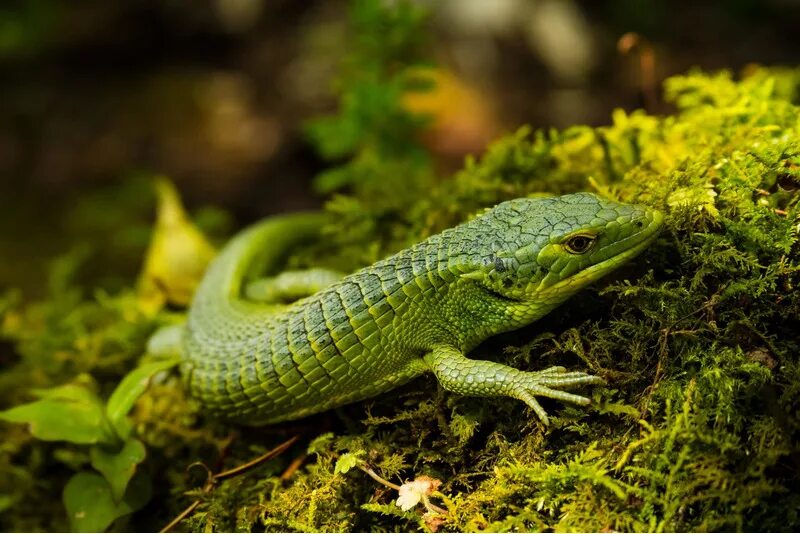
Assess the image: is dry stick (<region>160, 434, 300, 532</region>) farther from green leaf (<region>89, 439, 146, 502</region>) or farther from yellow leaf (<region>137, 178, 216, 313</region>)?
yellow leaf (<region>137, 178, 216, 313</region>)

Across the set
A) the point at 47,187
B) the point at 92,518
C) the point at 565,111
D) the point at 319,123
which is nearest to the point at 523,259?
the point at 92,518

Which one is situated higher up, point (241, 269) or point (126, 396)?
point (241, 269)

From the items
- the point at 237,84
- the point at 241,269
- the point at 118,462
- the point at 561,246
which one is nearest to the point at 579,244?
the point at 561,246

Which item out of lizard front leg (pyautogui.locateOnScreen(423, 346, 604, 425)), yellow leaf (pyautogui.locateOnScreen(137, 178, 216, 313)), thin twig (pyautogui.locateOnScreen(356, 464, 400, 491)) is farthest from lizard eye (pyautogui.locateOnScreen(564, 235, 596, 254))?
yellow leaf (pyautogui.locateOnScreen(137, 178, 216, 313))

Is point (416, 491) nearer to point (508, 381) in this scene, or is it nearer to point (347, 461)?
point (347, 461)

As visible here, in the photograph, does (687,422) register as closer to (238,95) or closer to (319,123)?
(319,123)

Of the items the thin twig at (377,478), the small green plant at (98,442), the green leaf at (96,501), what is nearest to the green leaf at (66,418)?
the small green plant at (98,442)

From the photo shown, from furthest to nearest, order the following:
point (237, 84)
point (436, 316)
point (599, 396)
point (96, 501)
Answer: point (237, 84)
point (96, 501)
point (436, 316)
point (599, 396)
